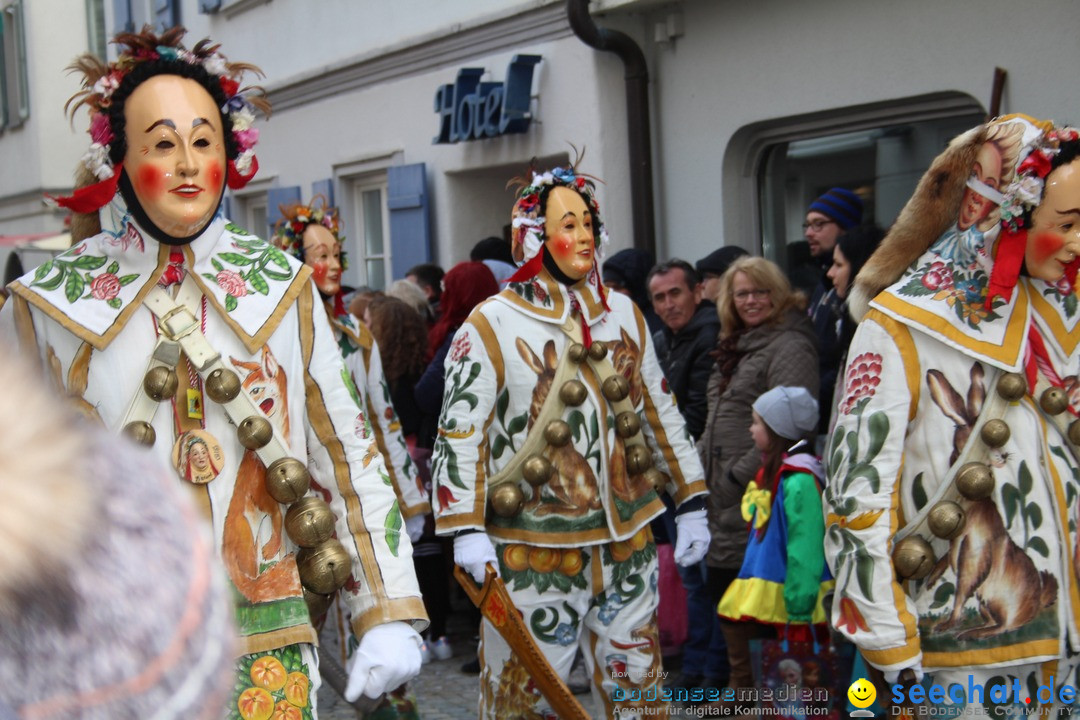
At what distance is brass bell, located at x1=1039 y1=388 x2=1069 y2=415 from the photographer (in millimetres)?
3336

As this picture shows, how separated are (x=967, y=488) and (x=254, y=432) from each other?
168 cm

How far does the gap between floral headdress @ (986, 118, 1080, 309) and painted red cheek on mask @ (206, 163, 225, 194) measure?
190 cm

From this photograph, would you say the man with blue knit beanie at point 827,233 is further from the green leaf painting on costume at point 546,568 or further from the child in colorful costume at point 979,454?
the child in colorful costume at point 979,454

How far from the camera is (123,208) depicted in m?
3.15

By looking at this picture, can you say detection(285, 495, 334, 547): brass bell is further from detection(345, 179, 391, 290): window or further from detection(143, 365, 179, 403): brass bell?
detection(345, 179, 391, 290): window

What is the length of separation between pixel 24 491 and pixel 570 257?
12.9 ft

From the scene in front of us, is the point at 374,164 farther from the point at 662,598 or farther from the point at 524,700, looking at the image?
the point at 524,700

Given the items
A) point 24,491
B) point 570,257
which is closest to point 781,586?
point 570,257

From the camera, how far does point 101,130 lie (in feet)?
10.4

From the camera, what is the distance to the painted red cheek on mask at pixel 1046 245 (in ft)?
10.9

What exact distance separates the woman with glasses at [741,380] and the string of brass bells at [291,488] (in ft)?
9.44

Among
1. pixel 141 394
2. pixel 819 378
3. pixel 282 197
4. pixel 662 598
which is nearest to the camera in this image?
pixel 141 394

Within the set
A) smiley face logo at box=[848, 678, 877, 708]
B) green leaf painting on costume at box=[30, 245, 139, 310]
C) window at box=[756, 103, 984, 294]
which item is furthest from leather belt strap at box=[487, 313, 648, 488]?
window at box=[756, 103, 984, 294]

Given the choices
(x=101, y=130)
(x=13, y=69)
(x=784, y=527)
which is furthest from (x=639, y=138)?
(x=13, y=69)
